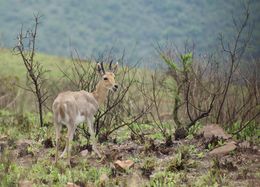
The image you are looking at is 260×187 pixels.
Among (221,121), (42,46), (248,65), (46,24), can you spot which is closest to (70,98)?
(221,121)

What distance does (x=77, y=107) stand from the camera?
493 inches

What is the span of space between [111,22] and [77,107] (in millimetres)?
53902

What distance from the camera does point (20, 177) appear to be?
35.3 feet

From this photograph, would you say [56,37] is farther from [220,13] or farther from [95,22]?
[220,13]

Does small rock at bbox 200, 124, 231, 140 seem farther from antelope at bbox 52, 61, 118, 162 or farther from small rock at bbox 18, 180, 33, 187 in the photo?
small rock at bbox 18, 180, 33, 187

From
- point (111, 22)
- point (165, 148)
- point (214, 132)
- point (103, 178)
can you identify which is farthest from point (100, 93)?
point (111, 22)

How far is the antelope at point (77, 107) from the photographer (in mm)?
12227

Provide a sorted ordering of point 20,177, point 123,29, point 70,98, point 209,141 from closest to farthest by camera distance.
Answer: point 20,177 < point 70,98 < point 209,141 < point 123,29

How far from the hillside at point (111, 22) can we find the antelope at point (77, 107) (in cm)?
4119

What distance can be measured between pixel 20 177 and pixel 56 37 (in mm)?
51610

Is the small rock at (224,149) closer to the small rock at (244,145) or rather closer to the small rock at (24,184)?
the small rock at (244,145)

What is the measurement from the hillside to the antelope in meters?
41.2

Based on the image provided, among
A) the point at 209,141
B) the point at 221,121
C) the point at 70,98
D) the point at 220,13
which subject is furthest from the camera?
the point at 220,13

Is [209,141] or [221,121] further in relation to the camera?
[221,121]
